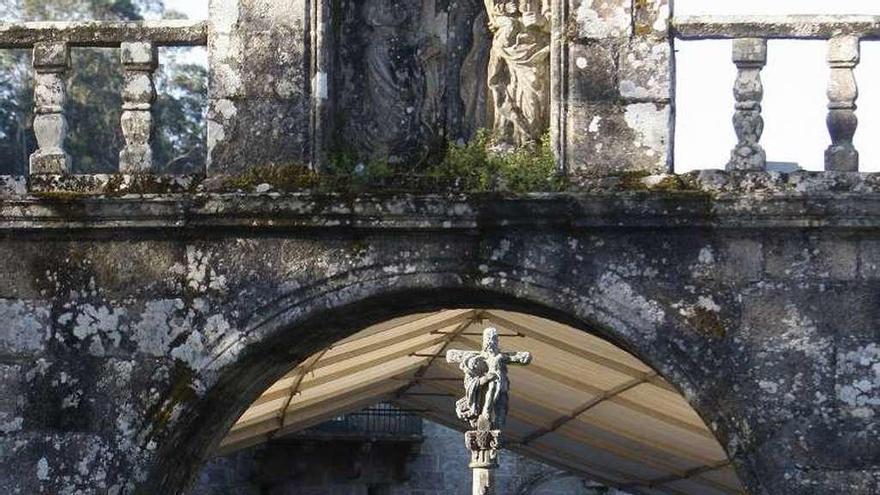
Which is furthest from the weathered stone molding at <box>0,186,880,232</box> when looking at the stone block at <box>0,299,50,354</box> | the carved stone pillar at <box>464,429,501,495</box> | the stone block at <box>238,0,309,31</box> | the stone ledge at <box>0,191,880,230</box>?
the carved stone pillar at <box>464,429,501,495</box>

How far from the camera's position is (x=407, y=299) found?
10531mm

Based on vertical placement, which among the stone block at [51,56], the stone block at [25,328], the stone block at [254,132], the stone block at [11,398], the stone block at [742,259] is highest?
the stone block at [51,56]

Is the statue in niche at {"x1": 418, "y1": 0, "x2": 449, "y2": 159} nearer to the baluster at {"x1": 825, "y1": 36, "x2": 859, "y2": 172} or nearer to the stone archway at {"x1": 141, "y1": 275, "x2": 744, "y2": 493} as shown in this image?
the stone archway at {"x1": 141, "y1": 275, "x2": 744, "y2": 493}

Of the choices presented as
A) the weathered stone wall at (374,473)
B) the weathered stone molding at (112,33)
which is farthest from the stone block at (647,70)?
the weathered stone wall at (374,473)

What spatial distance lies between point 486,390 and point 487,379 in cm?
13

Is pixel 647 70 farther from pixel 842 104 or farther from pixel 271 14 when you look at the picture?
pixel 271 14

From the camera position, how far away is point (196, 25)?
10742 mm

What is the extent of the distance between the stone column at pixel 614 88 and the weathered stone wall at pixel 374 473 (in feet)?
49.3

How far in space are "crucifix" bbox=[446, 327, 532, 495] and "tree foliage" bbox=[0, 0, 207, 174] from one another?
13398 mm

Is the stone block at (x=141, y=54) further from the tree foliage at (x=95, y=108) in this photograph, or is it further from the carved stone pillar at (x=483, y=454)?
the tree foliage at (x=95, y=108)

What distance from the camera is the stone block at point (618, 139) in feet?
34.1

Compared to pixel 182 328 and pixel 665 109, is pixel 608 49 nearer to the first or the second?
pixel 665 109

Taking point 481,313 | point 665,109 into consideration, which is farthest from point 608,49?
point 481,313

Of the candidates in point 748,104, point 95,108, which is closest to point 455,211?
point 748,104
